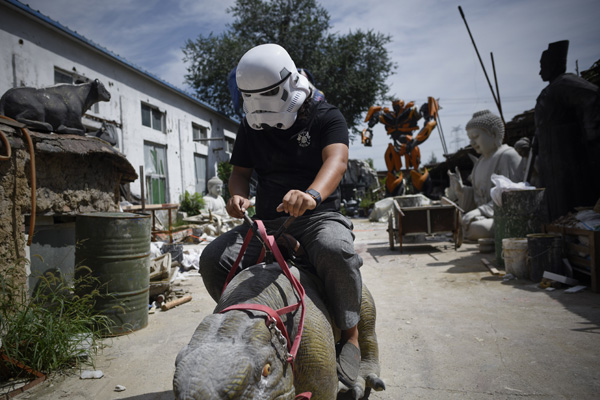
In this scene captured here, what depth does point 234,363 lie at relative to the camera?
1210mm

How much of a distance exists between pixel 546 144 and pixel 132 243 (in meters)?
6.16

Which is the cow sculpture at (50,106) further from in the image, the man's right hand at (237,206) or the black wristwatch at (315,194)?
the black wristwatch at (315,194)

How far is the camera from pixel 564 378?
256cm

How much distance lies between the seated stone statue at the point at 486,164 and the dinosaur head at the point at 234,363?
25.8 feet

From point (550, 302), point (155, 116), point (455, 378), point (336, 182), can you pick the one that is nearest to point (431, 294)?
point (550, 302)

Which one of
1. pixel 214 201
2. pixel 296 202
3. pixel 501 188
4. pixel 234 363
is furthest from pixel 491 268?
pixel 214 201

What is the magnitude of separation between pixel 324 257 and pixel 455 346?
79.6 inches

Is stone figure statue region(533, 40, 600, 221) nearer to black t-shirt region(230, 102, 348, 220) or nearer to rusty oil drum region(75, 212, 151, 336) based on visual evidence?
black t-shirt region(230, 102, 348, 220)

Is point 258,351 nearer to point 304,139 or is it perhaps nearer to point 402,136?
point 304,139

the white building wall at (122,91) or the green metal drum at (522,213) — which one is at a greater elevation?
the white building wall at (122,91)

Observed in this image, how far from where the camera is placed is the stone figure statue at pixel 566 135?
538cm

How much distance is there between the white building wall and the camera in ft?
28.7

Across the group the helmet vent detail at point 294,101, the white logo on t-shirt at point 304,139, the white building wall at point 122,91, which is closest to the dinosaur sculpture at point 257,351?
the white logo on t-shirt at point 304,139

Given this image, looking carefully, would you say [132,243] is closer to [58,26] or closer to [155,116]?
[58,26]
